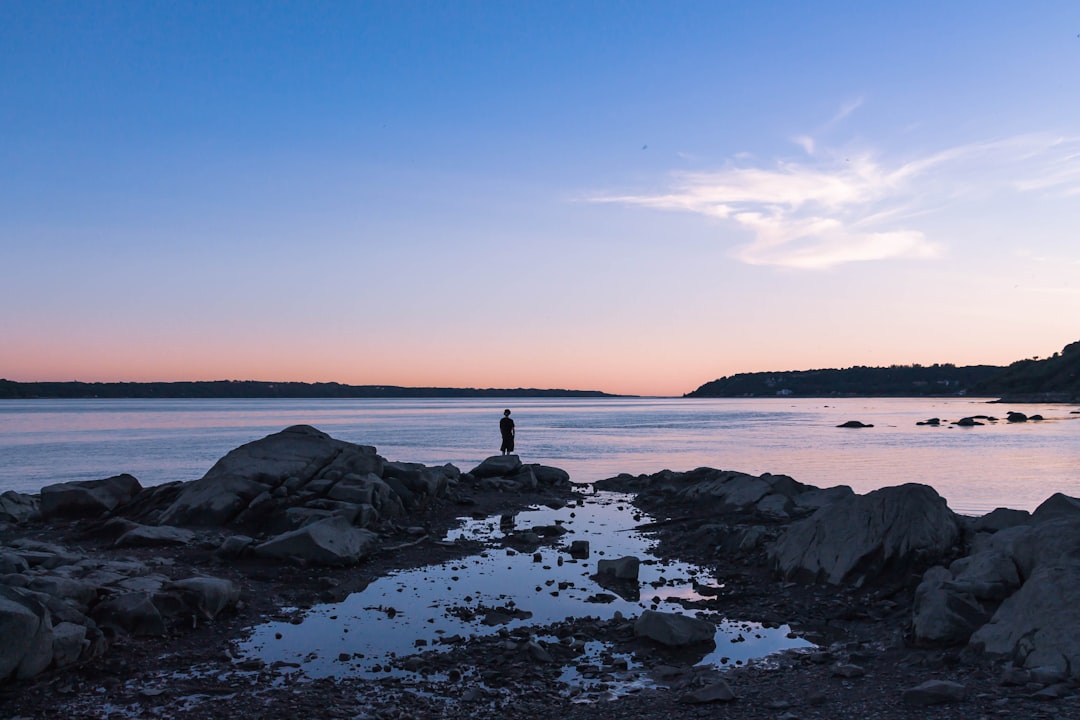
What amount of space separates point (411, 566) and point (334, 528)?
5.32 ft

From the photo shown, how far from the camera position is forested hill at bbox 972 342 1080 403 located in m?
142

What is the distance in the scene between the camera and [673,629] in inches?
382

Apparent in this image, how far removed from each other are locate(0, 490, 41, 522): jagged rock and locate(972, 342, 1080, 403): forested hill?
511ft

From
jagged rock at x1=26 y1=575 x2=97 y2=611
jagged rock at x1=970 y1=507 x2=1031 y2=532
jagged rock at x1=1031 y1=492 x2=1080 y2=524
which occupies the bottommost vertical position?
jagged rock at x1=26 y1=575 x2=97 y2=611

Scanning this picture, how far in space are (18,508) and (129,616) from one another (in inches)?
455

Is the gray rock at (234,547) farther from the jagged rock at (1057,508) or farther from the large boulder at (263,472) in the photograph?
the jagged rock at (1057,508)

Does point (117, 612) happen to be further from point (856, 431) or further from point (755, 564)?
point (856, 431)

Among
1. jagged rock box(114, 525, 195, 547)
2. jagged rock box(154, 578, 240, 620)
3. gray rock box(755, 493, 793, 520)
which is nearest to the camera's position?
jagged rock box(154, 578, 240, 620)

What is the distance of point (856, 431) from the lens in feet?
228

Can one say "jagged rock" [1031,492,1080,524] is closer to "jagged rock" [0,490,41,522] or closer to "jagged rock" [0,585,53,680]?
"jagged rock" [0,585,53,680]

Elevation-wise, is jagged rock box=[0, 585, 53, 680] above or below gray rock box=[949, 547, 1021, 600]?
below

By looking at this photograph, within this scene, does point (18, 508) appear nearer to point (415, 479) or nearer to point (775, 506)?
point (415, 479)

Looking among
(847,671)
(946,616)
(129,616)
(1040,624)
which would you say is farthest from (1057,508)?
(129,616)

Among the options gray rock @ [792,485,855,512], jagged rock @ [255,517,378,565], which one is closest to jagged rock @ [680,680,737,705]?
jagged rock @ [255,517,378,565]
